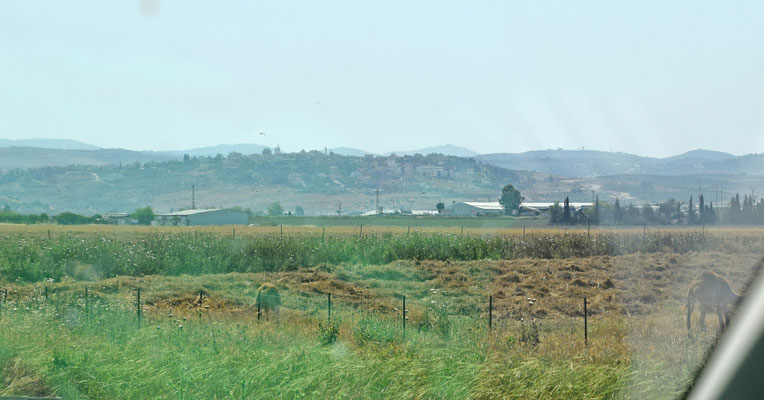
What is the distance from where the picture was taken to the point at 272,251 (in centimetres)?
2989

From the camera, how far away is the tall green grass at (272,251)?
26094 mm

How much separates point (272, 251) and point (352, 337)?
1927 cm

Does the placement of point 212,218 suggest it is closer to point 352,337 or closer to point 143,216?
point 143,216

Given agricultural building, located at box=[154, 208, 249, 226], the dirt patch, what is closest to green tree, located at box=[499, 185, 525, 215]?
agricultural building, located at box=[154, 208, 249, 226]

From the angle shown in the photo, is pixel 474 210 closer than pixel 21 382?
No

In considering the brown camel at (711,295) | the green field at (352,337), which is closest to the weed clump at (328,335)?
the green field at (352,337)

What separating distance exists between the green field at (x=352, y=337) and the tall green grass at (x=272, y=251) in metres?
0.45

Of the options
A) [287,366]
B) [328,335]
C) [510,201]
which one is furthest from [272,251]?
[510,201]

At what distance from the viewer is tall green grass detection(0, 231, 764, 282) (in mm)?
26094

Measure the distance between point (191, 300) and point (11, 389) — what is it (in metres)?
10.2

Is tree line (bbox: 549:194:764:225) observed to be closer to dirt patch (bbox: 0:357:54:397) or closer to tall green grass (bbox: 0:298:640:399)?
tall green grass (bbox: 0:298:640:399)

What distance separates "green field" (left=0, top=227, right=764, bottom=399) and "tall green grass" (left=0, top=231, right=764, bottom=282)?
45 centimetres

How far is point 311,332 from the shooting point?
11.7 m

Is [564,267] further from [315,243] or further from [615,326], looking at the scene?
[615,326]
